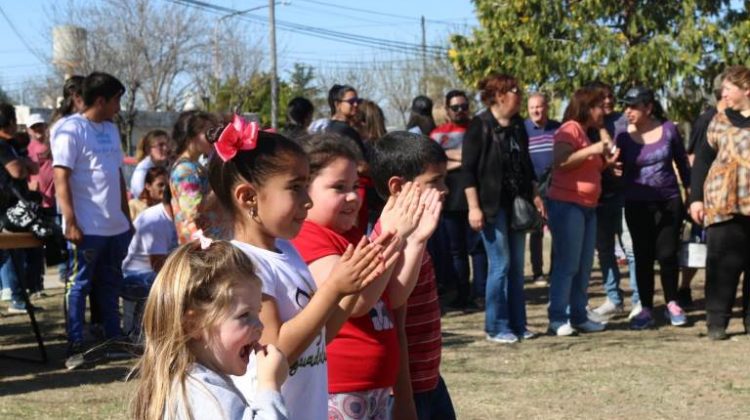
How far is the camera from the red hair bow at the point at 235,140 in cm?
318

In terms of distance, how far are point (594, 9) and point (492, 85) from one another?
1724cm

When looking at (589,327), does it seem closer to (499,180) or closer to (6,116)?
(499,180)

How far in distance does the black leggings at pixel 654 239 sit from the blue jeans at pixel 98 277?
4059 millimetres

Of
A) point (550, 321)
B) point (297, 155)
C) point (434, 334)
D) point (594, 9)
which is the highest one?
point (594, 9)

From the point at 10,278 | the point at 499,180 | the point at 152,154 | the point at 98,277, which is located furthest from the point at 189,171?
the point at 10,278

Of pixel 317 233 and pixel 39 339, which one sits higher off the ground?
pixel 317 233

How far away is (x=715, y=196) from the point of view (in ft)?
28.0

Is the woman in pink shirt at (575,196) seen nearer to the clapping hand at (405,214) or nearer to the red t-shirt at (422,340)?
the red t-shirt at (422,340)

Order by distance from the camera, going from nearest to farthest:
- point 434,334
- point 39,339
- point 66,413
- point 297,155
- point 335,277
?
point 335,277, point 297,155, point 434,334, point 66,413, point 39,339

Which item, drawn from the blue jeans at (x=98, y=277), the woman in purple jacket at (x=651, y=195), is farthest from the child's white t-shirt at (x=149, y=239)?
the woman in purple jacket at (x=651, y=195)

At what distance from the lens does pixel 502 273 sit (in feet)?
27.7

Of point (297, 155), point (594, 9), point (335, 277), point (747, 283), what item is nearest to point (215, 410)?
point (335, 277)

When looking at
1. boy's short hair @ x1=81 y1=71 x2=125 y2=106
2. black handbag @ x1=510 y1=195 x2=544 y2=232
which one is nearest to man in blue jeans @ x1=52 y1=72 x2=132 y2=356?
boy's short hair @ x1=81 y1=71 x2=125 y2=106

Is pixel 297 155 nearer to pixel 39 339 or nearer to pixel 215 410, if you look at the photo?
pixel 215 410
